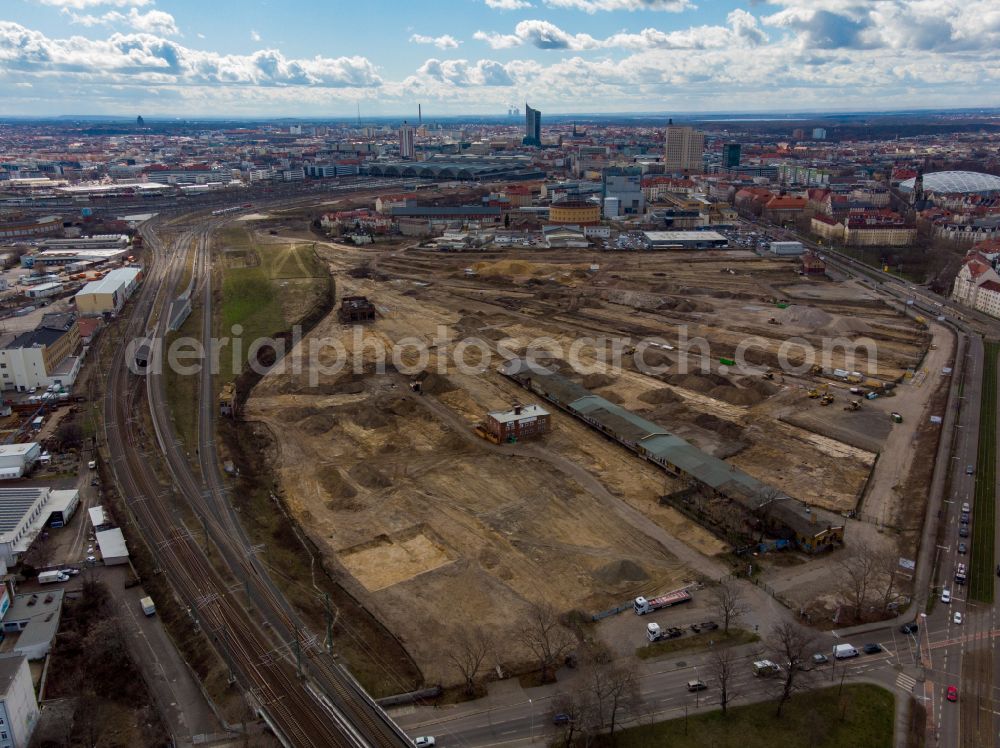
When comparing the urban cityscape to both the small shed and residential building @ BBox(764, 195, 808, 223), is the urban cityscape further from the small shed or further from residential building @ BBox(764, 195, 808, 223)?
residential building @ BBox(764, 195, 808, 223)

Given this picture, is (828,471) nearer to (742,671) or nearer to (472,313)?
(742,671)

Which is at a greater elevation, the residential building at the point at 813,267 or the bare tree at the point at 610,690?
the residential building at the point at 813,267

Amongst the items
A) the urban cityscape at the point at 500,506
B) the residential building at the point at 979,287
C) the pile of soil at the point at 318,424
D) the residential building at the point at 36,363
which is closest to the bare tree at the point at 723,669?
the urban cityscape at the point at 500,506

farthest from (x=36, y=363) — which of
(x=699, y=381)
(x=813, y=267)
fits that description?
(x=813, y=267)

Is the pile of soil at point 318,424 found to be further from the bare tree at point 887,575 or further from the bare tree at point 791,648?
the bare tree at point 887,575

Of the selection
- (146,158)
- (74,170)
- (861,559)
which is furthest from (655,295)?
(146,158)

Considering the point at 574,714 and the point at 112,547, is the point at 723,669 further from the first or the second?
the point at 112,547
